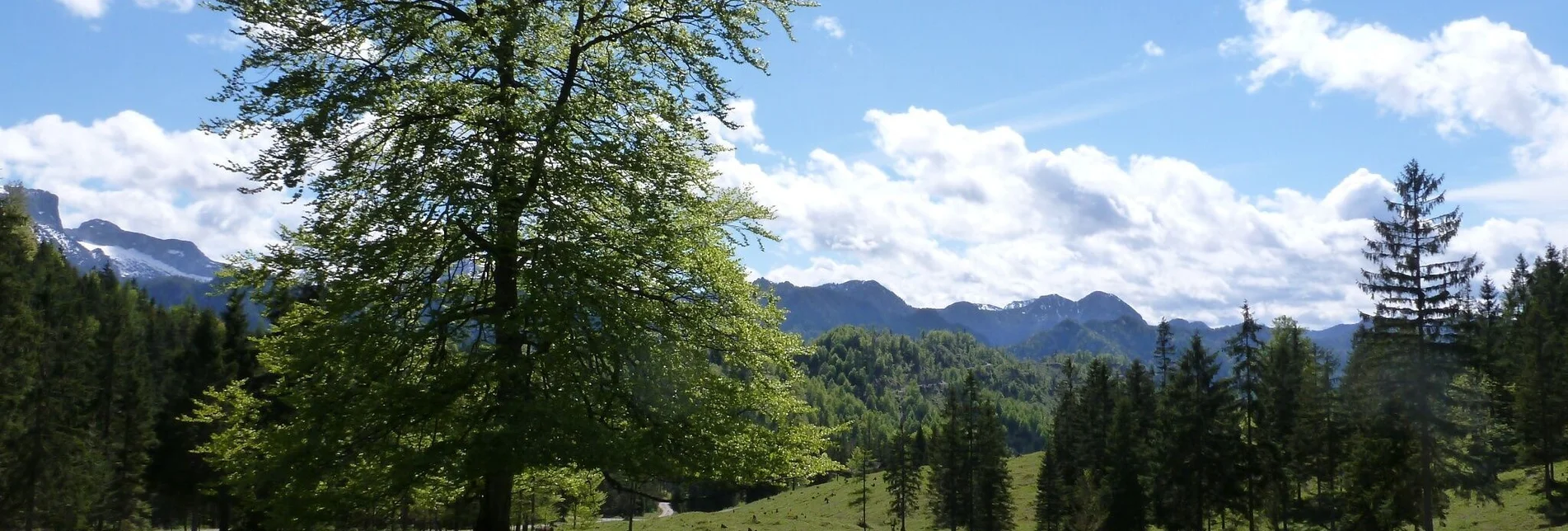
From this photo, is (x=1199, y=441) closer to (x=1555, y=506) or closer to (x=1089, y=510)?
(x=1089, y=510)

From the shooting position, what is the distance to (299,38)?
37.2 feet

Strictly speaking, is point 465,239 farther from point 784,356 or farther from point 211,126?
point 784,356

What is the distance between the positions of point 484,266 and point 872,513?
306 ft

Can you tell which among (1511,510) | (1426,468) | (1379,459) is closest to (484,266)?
(1426,468)

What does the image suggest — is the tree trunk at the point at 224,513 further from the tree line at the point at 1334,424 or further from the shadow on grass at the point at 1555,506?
the shadow on grass at the point at 1555,506

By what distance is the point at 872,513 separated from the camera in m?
100

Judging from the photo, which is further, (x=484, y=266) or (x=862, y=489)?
(x=862, y=489)

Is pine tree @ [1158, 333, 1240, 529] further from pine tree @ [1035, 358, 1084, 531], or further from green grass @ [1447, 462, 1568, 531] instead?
pine tree @ [1035, 358, 1084, 531]

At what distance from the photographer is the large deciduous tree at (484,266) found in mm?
10867

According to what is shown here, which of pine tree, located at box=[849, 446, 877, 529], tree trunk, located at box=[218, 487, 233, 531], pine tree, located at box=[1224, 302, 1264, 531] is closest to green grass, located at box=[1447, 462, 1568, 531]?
pine tree, located at box=[1224, 302, 1264, 531]

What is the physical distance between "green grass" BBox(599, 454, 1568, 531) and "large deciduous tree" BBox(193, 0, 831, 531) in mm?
44804

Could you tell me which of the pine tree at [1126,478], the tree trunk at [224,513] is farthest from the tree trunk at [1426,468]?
the tree trunk at [224,513]

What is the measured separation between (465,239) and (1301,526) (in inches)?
2683

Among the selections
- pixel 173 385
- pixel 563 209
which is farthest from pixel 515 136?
pixel 173 385
